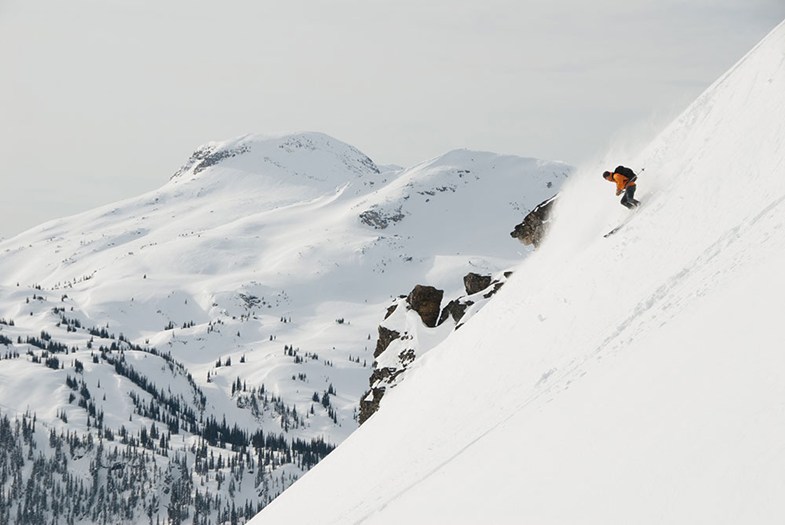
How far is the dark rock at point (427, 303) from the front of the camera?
A: 4400 centimetres

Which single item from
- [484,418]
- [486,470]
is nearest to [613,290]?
[484,418]

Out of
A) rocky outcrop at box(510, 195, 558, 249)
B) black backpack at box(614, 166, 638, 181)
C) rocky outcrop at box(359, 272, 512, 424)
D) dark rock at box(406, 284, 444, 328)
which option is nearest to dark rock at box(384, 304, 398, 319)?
rocky outcrop at box(359, 272, 512, 424)

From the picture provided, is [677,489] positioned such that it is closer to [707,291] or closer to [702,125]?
[707,291]

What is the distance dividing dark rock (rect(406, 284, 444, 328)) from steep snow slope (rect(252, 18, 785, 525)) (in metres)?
11.3

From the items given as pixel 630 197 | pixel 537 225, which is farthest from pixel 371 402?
pixel 630 197

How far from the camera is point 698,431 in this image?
9.41 meters

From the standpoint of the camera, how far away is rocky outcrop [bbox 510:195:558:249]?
1453 inches

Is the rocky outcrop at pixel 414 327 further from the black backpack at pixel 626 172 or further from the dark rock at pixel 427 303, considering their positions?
the black backpack at pixel 626 172

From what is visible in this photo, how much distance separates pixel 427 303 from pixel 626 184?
69.4 ft

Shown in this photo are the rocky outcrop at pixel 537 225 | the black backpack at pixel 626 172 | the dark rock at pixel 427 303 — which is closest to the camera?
the black backpack at pixel 626 172

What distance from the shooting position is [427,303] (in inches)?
1751

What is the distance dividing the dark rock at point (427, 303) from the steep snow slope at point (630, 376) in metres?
11.3

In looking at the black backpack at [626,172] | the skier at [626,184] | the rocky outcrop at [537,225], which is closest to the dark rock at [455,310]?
the rocky outcrop at [537,225]

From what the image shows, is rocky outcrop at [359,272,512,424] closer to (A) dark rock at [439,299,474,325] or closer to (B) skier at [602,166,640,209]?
(A) dark rock at [439,299,474,325]
